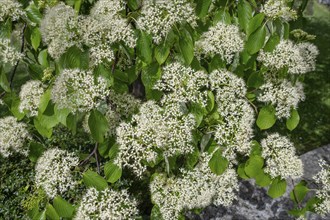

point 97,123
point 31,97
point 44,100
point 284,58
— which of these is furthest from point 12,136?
point 284,58

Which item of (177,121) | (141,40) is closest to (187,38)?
(141,40)

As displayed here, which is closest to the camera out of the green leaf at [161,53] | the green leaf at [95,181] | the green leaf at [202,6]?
the green leaf at [95,181]

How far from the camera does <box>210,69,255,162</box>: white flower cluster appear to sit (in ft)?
6.73

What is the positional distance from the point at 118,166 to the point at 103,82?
1.47ft

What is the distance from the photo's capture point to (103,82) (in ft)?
6.24

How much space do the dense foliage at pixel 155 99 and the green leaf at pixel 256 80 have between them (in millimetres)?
13

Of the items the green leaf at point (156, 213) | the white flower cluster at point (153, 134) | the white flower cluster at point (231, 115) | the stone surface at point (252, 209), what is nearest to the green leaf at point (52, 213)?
the white flower cluster at point (153, 134)

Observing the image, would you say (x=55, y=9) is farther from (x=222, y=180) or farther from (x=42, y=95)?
(x=222, y=180)

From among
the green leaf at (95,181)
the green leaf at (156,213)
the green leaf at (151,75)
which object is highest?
the green leaf at (151,75)

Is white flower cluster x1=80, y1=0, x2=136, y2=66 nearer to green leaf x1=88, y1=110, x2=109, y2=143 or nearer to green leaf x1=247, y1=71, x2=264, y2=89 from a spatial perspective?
green leaf x1=88, y1=110, x2=109, y2=143

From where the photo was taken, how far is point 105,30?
1.93 metres

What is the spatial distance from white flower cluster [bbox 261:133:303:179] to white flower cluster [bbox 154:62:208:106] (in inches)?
19.1

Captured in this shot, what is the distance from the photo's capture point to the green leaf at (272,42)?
7.29ft

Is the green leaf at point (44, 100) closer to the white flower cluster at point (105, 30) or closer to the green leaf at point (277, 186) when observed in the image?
the white flower cluster at point (105, 30)
